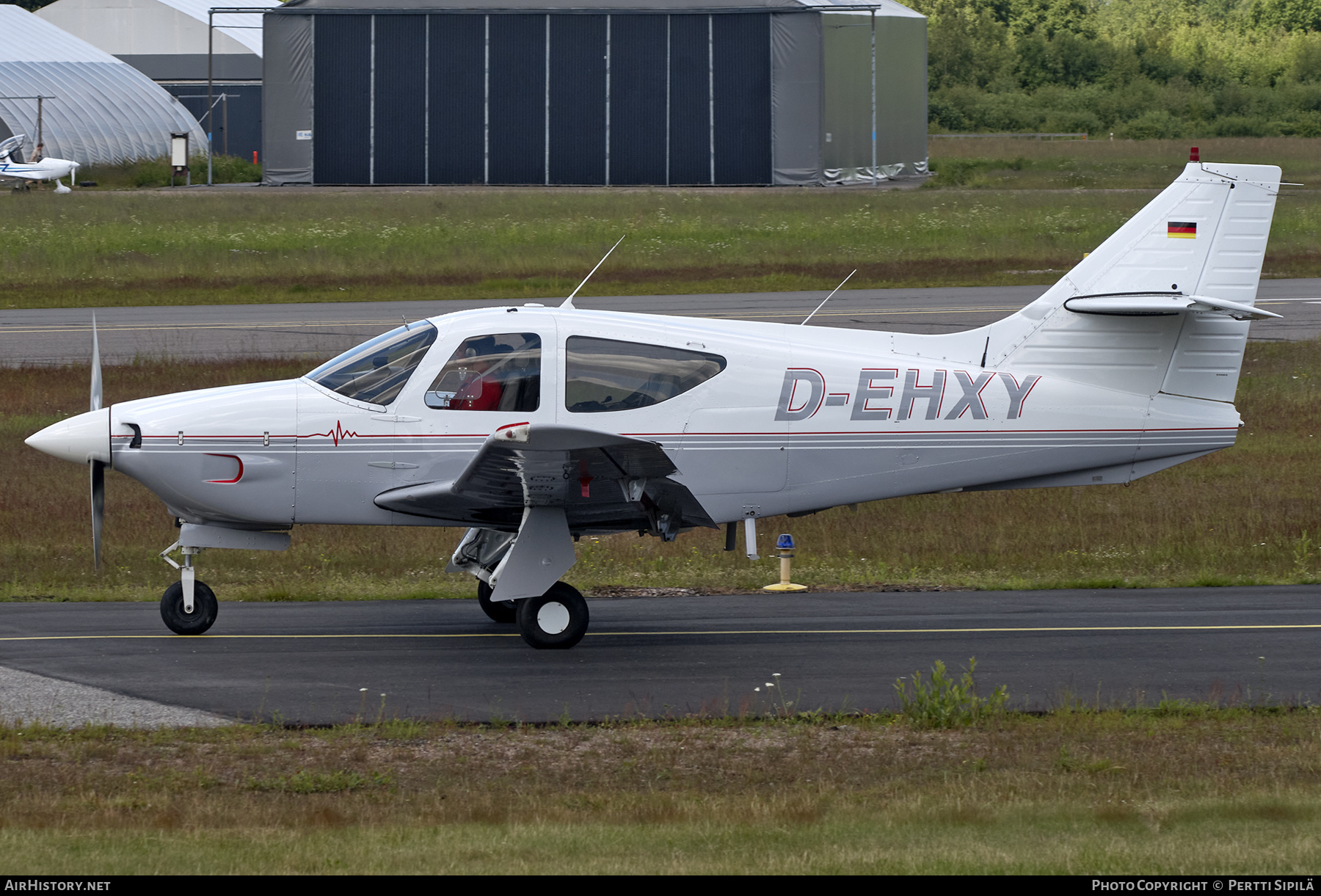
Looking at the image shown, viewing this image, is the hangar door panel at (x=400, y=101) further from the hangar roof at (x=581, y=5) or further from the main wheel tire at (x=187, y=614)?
the main wheel tire at (x=187, y=614)

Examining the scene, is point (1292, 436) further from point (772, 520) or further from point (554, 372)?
point (554, 372)

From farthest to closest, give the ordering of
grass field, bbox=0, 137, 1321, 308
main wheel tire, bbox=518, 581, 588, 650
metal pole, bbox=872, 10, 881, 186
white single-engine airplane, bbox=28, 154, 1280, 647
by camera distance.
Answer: metal pole, bbox=872, 10, 881, 186, grass field, bbox=0, 137, 1321, 308, main wheel tire, bbox=518, 581, 588, 650, white single-engine airplane, bbox=28, 154, 1280, 647

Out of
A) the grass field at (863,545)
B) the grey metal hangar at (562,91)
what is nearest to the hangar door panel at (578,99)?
the grey metal hangar at (562,91)

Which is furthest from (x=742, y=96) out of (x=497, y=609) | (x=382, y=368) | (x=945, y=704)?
(x=945, y=704)

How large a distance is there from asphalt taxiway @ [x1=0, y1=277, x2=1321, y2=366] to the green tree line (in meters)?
51.0

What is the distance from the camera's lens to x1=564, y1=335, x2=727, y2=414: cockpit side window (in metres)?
10.4

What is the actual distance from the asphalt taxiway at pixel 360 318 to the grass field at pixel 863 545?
264 inches

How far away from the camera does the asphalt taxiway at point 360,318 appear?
82.5ft

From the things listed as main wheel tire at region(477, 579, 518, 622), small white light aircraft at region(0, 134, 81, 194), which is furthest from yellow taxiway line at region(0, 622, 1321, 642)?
small white light aircraft at region(0, 134, 81, 194)

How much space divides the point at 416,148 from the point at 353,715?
43.6 metres

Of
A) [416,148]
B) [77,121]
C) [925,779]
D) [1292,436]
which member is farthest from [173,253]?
[925,779]

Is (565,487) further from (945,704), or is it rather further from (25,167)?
(25,167)

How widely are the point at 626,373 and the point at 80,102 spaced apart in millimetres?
51312

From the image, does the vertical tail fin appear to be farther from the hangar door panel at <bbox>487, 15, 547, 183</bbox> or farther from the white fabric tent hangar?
the white fabric tent hangar
